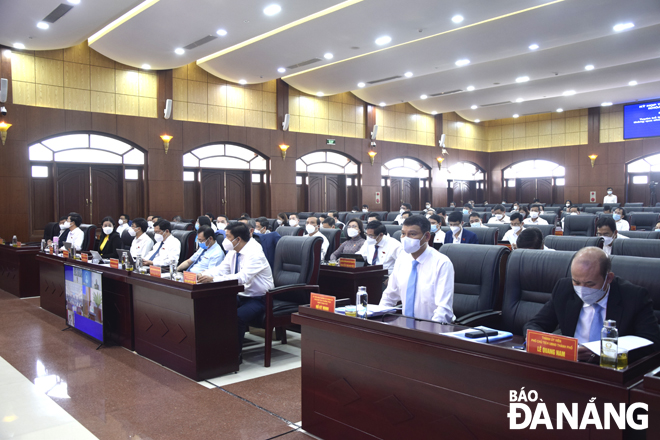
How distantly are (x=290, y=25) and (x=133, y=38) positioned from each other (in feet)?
11.5

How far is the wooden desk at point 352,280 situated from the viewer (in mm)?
4941

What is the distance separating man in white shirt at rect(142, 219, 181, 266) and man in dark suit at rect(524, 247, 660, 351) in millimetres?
4577

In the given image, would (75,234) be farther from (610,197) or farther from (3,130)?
(610,197)

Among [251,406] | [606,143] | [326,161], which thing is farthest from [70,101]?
[606,143]

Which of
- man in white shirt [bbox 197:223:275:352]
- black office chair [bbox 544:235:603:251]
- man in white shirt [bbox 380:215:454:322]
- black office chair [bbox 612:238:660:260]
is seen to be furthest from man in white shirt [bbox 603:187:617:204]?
man in white shirt [bbox 380:215:454:322]

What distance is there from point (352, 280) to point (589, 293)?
2.89 metres

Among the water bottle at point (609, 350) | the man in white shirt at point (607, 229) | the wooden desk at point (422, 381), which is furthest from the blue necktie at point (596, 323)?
the man in white shirt at point (607, 229)

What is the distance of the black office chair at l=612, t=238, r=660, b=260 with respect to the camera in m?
3.59

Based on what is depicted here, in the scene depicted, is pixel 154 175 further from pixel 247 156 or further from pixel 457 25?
pixel 457 25

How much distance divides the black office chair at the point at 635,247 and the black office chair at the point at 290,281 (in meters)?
2.42

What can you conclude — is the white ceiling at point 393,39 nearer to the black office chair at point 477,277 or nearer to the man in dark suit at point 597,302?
the black office chair at point 477,277

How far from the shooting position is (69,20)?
947cm

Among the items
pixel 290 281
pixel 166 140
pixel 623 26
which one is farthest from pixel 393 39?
pixel 290 281

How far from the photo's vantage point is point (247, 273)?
428 cm
